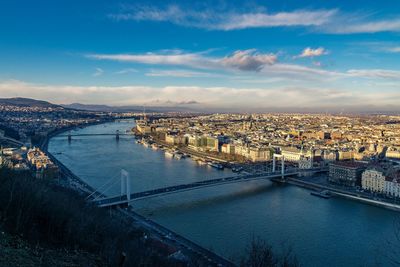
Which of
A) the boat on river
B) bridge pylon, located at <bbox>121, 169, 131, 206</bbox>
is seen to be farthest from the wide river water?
bridge pylon, located at <bbox>121, 169, 131, 206</bbox>

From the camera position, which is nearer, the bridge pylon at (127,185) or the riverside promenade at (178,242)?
the riverside promenade at (178,242)

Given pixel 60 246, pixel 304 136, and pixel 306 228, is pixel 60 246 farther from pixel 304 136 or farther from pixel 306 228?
pixel 304 136

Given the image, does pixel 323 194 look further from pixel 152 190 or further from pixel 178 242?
pixel 178 242

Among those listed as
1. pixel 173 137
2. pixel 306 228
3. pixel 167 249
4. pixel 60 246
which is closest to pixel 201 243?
pixel 167 249

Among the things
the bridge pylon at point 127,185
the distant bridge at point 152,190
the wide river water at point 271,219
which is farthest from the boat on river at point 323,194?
the bridge pylon at point 127,185

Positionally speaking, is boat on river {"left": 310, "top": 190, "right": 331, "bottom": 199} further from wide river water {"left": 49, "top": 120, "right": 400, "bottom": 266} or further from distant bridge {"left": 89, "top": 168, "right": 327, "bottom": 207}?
distant bridge {"left": 89, "top": 168, "right": 327, "bottom": 207}

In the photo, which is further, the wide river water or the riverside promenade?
the wide river water

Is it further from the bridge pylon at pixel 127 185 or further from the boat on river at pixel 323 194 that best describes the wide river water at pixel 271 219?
the bridge pylon at pixel 127 185

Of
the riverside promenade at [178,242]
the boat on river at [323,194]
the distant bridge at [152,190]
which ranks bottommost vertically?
the boat on river at [323,194]
